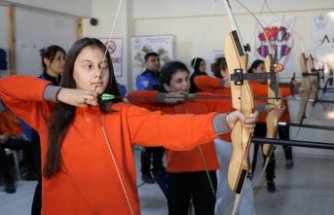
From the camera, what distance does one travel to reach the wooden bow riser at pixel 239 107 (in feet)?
3.68

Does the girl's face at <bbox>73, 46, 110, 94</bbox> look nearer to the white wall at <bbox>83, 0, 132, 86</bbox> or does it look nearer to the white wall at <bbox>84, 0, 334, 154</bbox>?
the white wall at <bbox>84, 0, 334, 154</bbox>

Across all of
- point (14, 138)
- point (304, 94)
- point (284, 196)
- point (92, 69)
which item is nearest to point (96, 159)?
point (92, 69)

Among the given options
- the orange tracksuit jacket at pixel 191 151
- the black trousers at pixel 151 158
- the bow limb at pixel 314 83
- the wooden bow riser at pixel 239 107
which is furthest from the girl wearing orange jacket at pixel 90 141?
the black trousers at pixel 151 158

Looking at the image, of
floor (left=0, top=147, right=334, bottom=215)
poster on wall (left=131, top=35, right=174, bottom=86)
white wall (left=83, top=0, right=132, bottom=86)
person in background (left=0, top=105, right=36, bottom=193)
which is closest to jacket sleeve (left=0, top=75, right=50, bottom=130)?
floor (left=0, top=147, right=334, bottom=215)

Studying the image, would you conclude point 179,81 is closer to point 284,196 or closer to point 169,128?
point 169,128

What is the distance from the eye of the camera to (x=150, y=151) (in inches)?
153

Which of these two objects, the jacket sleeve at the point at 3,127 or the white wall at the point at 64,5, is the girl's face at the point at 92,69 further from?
the white wall at the point at 64,5

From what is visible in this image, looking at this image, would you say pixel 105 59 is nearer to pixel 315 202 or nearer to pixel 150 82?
pixel 315 202

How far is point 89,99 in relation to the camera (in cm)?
109

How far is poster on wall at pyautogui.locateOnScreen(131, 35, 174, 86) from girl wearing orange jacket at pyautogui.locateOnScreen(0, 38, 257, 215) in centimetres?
431

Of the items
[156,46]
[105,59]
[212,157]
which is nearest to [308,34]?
[156,46]

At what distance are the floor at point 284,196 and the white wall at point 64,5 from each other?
2.01 m

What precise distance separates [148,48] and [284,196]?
306 centimetres

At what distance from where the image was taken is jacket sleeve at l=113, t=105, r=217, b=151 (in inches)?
42.7
